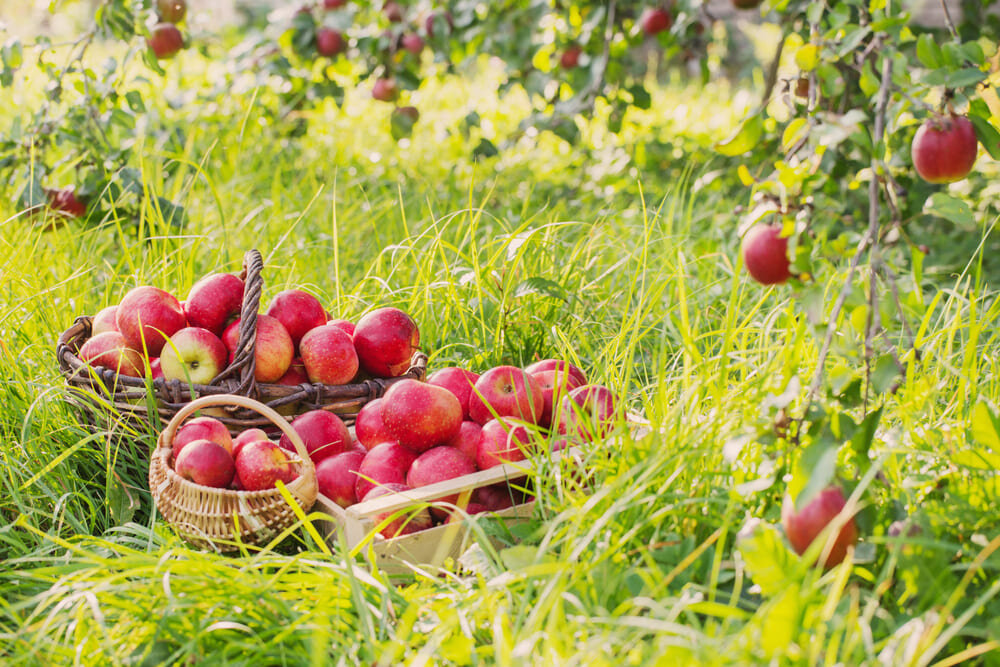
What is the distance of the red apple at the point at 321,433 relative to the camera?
1742 millimetres

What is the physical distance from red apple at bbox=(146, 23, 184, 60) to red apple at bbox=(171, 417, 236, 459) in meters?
1.89

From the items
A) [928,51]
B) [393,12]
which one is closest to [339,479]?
[928,51]

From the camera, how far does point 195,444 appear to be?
1.53m

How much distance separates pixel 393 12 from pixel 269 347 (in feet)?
8.69

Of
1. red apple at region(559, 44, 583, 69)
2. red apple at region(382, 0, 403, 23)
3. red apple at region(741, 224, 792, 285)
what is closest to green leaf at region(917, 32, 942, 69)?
red apple at region(741, 224, 792, 285)

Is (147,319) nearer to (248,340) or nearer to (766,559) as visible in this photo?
(248,340)

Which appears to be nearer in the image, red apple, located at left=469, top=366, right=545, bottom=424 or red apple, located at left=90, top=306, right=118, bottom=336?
red apple, located at left=469, top=366, right=545, bottom=424

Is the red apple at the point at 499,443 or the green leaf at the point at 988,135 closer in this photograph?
the green leaf at the point at 988,135

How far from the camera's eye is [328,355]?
187cm

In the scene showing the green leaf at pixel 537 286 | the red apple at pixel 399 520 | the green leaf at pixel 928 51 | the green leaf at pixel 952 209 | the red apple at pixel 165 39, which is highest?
the red apple at pixel 165 39

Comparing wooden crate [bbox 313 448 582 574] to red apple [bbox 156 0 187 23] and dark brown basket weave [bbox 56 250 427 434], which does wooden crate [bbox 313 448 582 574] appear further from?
red apple [bbox 156 0 187 23]

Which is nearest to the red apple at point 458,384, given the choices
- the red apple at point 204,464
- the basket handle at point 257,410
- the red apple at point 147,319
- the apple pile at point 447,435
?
the apple pile at point 447,435

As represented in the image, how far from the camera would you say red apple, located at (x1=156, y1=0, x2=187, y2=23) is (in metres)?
2.94

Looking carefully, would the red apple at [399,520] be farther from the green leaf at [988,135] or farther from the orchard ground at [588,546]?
the green leaf at [988,135]
